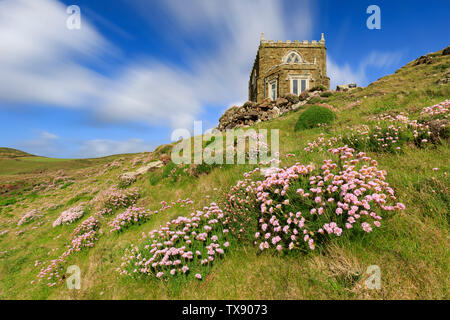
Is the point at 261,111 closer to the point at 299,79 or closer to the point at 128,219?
the point at 299,79

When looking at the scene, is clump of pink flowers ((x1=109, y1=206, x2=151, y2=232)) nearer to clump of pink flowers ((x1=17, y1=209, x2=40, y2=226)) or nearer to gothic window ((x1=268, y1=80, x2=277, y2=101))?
clump of pink flowers ((x1=17, y1=209, x2=40, y2=226))

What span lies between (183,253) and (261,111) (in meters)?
19.4

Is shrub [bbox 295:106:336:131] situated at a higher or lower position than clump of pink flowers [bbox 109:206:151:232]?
higher

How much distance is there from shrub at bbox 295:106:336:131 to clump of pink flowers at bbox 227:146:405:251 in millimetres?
7525

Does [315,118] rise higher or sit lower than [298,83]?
lower

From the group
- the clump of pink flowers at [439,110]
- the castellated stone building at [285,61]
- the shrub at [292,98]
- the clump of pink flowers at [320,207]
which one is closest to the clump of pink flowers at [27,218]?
the clump of pink flowers at [320,207]

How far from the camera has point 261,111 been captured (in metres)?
20.2

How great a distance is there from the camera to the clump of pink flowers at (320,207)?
7.50 ft

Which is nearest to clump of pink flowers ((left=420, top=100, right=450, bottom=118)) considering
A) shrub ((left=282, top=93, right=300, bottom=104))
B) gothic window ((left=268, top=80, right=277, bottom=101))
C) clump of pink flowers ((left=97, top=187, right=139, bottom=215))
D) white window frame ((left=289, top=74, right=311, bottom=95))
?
clump of pink flowers ((left=97, top=187, right=139, bottom=215))

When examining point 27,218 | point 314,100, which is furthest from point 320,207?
point 314,100

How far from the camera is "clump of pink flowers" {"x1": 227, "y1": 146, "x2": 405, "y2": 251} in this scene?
2.29 meters

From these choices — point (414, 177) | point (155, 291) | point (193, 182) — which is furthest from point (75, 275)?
point (414, 177)

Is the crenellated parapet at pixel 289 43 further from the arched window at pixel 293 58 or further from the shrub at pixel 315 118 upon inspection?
the shrub at pixel 315 118

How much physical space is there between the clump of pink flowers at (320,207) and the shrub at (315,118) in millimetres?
7525
